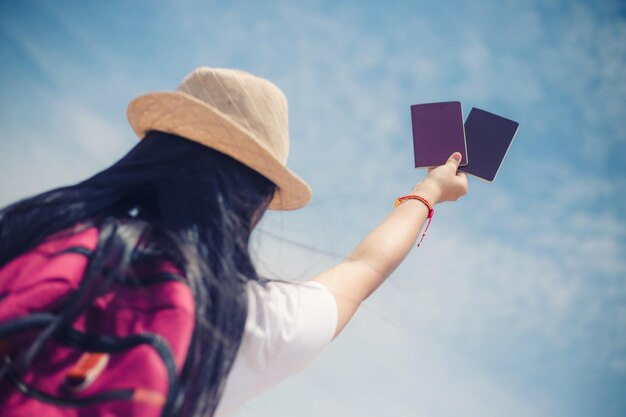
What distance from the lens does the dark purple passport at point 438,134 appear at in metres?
2.82

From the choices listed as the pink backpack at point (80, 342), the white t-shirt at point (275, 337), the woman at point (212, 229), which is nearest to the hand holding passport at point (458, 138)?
the woman at point (212, 229)

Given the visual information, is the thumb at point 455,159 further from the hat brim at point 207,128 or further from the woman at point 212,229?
the hat brim at point 207,128

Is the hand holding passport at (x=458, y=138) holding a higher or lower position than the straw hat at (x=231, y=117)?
higher

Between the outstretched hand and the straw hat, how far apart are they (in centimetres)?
79

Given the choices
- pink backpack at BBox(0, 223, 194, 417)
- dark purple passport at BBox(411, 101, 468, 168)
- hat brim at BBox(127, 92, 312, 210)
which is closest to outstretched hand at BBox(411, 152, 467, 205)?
dark purple passport at BBox(411, 101, 468, 168)

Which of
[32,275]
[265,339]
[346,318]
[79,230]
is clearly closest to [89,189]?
[79,230]

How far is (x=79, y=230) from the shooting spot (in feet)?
3.90

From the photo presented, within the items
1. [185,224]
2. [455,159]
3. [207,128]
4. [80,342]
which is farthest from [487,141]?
[80,342]

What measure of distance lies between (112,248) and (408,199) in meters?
1.53

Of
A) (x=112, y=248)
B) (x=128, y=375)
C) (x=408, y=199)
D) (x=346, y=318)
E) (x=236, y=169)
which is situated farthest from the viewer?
(x=408, y=199)

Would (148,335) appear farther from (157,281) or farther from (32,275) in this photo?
(32,275)

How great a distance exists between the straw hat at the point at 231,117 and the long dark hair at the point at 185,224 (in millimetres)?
72

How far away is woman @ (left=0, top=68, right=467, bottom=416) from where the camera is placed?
3.99 feet

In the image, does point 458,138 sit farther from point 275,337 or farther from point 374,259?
point 275,337
